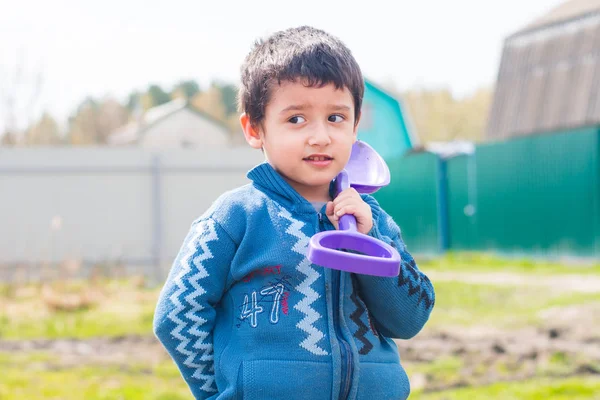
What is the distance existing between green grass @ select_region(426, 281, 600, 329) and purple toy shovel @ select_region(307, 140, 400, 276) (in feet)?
14.6

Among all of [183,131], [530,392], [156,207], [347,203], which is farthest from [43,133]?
[347,203]

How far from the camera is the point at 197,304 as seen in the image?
5.44 ft

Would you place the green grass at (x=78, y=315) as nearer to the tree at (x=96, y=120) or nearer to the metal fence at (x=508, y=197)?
the metal fence at (x=508, y=197)

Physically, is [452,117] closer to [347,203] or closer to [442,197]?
[442,197]

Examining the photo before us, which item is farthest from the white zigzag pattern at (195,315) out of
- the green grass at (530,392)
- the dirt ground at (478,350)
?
the dirt ground at (478,350)

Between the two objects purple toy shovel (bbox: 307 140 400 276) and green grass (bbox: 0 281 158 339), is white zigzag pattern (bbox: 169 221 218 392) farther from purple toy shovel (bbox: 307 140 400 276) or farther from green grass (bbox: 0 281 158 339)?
green grass (bbox: 0 281 158 339)

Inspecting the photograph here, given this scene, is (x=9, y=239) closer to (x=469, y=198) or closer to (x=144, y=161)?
(x=144, y=161)

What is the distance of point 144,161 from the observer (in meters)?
9.85

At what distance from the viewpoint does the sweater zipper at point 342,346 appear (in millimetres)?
1607

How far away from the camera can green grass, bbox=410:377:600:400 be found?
412 cm

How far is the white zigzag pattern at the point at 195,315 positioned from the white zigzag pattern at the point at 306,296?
0.17 metres

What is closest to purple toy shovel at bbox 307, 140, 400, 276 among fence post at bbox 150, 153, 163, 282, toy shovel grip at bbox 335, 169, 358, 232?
toy shovel grip at bbox 335, 169, 358, 232

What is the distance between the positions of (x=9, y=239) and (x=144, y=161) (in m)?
1.84

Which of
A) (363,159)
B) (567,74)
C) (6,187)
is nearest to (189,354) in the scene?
(363,159)
